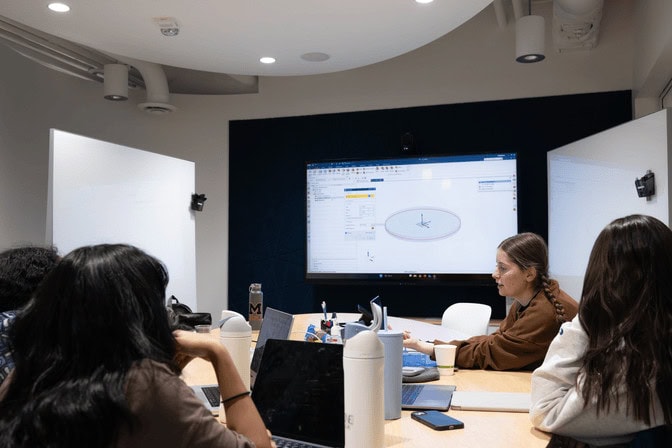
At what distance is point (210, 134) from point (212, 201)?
64 centimetres

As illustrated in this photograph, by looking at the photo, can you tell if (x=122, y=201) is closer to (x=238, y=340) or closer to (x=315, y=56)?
(x=315, y=56)

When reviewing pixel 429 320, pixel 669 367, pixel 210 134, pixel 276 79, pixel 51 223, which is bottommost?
pixel 429 320

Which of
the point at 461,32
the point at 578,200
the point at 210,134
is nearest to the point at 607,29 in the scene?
the point at 461,32

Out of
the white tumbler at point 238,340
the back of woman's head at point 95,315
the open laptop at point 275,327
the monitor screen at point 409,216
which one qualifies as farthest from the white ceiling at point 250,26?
the back of woman's head at point 95,315

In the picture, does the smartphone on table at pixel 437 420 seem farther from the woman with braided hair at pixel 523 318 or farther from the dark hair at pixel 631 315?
the woman with braided hair at pixel 523 318

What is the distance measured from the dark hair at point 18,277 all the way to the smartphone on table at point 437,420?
1.21m

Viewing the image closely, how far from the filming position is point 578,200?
3998 millimetres

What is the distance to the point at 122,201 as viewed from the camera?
4.18 meters

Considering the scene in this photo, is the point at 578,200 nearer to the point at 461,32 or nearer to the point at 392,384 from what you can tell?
the point at 461,32

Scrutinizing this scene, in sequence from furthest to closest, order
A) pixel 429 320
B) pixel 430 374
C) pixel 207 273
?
pixel 207 273 < pixel 429 320 < pixel 430 374

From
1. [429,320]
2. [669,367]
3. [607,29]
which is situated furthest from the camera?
[429,320]

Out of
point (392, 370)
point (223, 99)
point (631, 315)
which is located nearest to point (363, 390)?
point (392, 370)

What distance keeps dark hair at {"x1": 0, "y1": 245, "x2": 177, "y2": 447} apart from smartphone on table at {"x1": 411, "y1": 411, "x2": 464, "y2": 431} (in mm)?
809

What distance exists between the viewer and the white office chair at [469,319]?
3.78m
